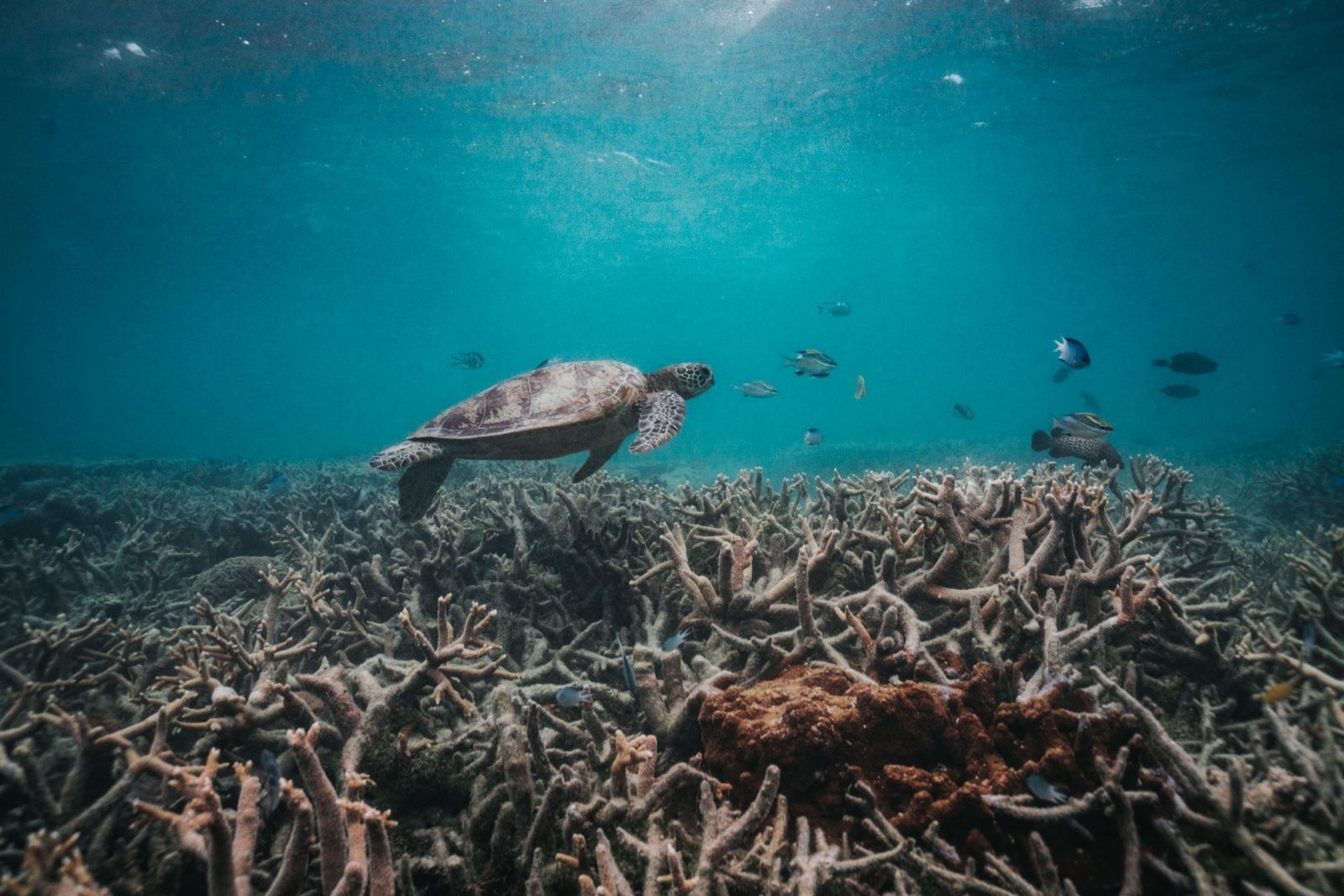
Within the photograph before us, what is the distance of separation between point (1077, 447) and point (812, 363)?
12.5 ft

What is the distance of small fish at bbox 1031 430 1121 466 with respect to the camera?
625cm

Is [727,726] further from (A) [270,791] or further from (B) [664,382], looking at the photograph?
(B) [664,382]

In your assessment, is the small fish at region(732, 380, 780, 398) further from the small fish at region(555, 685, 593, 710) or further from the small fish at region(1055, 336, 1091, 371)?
the small fish at region(555, 685, 593, 710)

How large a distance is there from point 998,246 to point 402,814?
228 ft

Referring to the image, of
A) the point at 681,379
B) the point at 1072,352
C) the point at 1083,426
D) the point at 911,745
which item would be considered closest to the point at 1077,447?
the point at 1083,426

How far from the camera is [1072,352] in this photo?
6.48m

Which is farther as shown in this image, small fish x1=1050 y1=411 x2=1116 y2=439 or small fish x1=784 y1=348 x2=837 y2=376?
small fish x1=784 y1=348 x2=837 y2=376

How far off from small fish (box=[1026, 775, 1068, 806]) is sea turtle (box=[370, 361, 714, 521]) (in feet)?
10.9

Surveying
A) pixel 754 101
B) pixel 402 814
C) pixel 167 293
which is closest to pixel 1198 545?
pixel 402 814

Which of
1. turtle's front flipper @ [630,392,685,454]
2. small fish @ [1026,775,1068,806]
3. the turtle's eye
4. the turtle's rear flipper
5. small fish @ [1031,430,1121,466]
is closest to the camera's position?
small fish @ [1026,775,1068,806]

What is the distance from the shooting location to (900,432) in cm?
4097

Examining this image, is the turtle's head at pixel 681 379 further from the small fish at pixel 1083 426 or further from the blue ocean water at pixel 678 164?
the blue ocean water at pixel 678 164

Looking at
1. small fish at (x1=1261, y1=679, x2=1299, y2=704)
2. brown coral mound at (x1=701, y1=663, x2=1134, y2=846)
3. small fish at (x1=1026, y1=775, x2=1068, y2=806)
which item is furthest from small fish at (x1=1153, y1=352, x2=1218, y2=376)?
small fish at (x1=1026, y1=775, x2=1068, y2=806)

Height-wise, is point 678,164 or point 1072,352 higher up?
point 678,164
